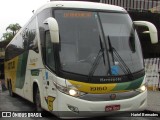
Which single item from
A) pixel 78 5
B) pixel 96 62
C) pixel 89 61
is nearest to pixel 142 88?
pixel 96 62

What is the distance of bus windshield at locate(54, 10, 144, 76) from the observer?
333 inches

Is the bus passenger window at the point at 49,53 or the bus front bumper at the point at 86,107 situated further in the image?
the bus passenger window at the point at 49,53

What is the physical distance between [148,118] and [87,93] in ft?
10.2

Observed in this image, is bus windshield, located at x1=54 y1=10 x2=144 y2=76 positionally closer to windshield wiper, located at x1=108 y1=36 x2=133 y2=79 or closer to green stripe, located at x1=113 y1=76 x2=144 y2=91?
windshield wiper, located at x1=108 y1=36 x2=133 y2=79

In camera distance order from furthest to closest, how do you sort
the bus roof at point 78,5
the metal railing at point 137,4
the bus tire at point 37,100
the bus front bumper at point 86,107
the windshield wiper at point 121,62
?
the metal railing at point 137,4 → the bus tire at point 37,100 → the bus roof at point 78,5 → the windshield wiper at point 121,62 → the bus front bumper at point 86,107

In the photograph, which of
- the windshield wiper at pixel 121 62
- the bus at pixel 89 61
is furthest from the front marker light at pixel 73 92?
the windshield wiper at pixel 121 62

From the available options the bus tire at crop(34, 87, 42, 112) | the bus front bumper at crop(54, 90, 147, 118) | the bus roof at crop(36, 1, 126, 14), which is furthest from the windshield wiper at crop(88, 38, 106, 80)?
the bus tire at crop(34, 87, 42, 112)

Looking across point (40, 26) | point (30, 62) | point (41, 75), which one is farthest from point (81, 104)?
point (30, 62)

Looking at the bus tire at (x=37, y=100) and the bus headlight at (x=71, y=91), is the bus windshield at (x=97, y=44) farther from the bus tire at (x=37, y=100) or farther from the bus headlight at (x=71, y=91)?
the bus tire at (x=37, y=100)

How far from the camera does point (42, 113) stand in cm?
1029

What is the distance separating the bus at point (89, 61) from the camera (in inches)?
321

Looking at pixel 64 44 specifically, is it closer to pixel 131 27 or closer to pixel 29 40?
pixel 131 27

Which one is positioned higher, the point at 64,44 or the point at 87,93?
the point at 64,44

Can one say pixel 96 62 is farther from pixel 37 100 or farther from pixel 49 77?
pixel 37 100
